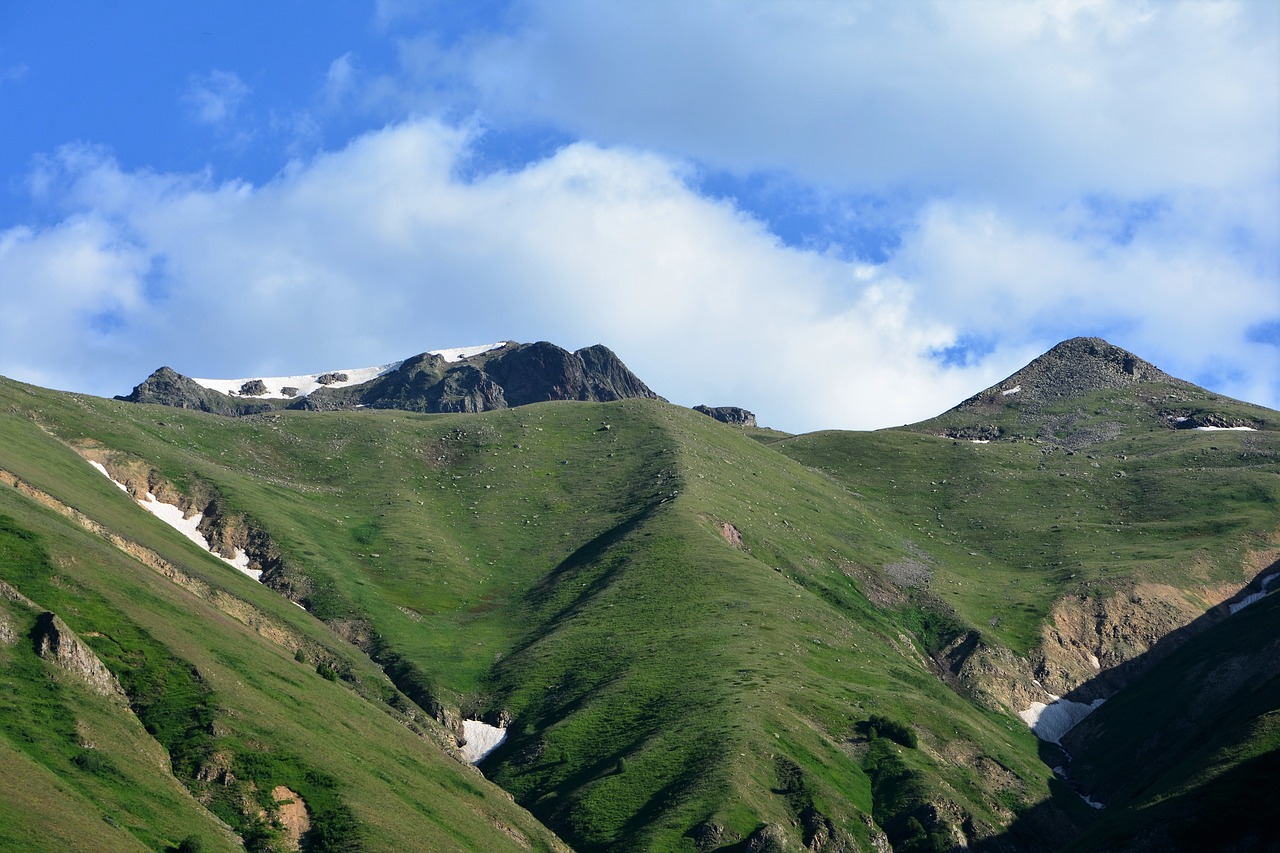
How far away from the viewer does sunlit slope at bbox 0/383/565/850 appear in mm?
67000

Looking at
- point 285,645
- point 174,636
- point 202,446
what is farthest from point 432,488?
point 174,636

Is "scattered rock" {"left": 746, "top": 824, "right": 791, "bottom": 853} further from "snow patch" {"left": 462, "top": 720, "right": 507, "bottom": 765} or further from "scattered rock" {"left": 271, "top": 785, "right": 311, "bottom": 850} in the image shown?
"scattered rock" {"left": 271, "top": 785, "right": 311, "bottom": 850}

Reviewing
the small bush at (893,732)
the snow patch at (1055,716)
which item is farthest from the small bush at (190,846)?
the snow patch at (1055,716)

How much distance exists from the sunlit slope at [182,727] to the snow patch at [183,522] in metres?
23.8

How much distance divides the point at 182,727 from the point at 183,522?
7189cm

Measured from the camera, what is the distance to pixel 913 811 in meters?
109

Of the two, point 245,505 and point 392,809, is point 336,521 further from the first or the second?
point 392,809

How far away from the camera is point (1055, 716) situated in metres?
151

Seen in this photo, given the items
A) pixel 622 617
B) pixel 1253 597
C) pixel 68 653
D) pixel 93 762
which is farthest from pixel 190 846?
pixel 1253 597

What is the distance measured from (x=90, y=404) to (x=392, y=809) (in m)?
113

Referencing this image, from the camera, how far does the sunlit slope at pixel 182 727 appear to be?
6700 cm

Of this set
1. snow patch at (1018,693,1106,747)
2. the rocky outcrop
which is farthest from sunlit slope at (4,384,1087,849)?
the rocky outcrop

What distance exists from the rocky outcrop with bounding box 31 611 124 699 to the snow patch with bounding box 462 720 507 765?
150 feet

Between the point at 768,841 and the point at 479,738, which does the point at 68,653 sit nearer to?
the point at 479,738
